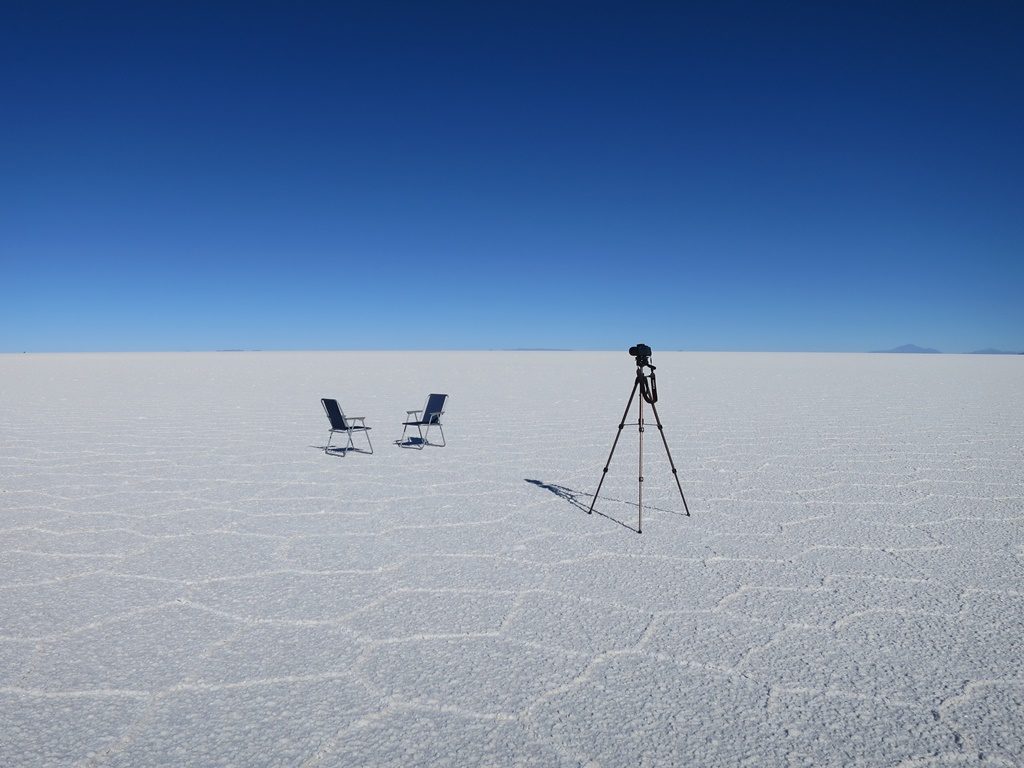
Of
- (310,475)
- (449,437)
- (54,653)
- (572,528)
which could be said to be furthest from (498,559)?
(449,437)

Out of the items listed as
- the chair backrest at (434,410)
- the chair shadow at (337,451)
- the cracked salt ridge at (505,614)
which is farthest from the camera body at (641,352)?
the chair shadow at (337,451)

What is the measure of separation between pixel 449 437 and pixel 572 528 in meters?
4.47

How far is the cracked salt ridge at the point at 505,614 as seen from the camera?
2221 mm

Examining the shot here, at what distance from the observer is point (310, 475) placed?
6332mm

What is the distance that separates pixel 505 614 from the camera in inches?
124

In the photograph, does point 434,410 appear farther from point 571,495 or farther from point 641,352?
point 641,352

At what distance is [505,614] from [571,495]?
2.47 m

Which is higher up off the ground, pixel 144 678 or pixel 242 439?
pixel 242 439

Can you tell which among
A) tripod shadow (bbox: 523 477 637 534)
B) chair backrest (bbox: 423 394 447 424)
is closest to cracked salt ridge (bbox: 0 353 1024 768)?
tripod shadow (bbox: 523 477 637 534)

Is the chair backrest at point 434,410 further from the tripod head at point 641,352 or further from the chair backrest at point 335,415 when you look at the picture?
the tripod head at point 641,352

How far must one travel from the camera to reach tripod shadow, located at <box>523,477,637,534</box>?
15.9 ft

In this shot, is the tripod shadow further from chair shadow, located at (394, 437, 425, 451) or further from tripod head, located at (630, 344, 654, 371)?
chair shadow, located at (394, 437, 425, 451)

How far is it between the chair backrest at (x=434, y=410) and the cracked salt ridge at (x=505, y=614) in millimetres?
1154

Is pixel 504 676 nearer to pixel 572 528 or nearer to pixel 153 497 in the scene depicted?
pixel 572 528
